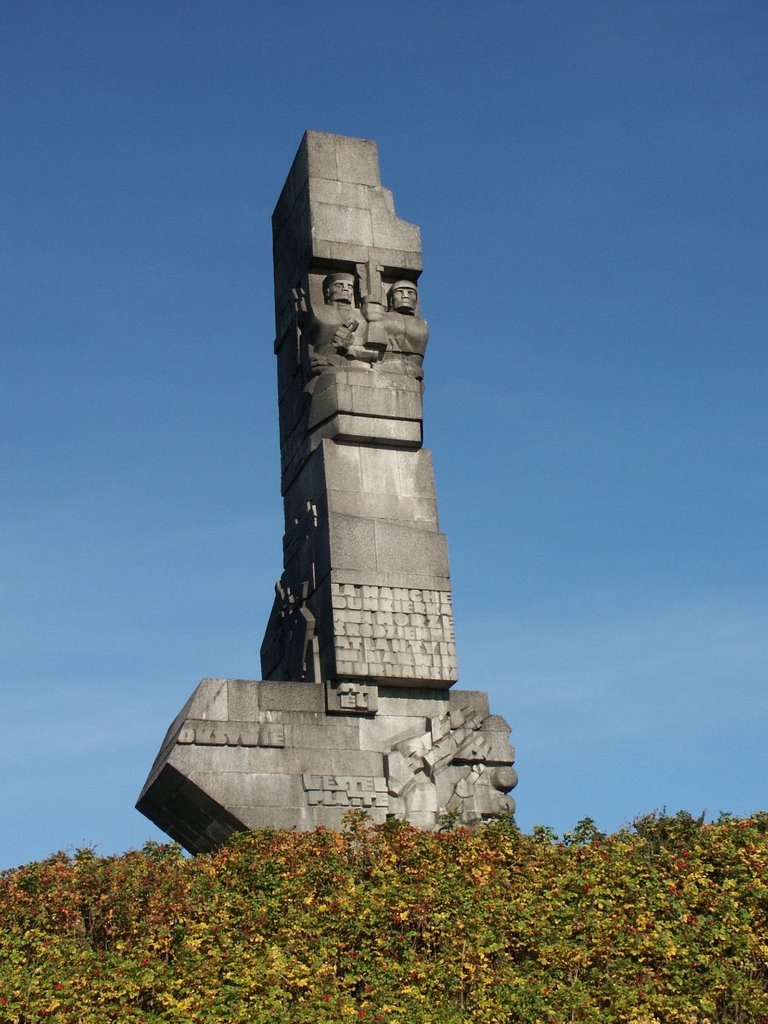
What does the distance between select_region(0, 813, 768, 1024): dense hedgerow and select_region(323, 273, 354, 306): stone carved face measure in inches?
280

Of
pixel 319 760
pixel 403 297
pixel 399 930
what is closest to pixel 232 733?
pixel 319 760

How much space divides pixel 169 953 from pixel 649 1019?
363 centimetres

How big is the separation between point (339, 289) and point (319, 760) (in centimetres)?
600

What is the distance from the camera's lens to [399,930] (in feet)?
39.0

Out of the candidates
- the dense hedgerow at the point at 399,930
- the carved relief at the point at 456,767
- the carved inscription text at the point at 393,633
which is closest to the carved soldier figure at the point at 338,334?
the carved inscription text at the point at 393,633

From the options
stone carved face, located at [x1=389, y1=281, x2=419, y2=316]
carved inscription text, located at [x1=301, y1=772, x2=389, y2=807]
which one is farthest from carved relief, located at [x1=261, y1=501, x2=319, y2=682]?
stone carved face, located at [x1=389, y1=281, x2=419, y2=316]

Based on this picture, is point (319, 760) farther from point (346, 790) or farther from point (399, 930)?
point (399, 930)

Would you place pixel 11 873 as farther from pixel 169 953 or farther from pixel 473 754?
pixel 473 754

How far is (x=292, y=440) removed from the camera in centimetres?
1862

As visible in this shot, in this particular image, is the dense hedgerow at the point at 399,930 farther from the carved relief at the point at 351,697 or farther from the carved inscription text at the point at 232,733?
the carved relief at the point at 351,697

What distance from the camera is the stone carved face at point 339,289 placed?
18344mm

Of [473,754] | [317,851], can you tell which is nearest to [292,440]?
[473,754]

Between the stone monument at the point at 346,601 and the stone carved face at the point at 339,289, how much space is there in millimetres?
27

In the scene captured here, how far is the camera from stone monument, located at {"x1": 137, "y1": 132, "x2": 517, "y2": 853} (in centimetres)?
1543
